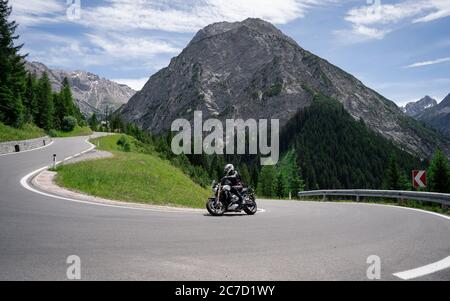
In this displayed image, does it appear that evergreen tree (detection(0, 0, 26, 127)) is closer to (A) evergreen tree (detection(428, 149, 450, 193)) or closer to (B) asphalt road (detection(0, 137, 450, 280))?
(B) asphalt road (detection(0, 137, 450, 280))

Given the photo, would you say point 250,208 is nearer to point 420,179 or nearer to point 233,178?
point 233,178

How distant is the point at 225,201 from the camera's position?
1404 centimetres

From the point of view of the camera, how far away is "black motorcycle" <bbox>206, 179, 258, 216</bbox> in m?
13.6

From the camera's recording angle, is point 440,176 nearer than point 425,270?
No

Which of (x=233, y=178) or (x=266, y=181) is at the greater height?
(x=233, y=178)

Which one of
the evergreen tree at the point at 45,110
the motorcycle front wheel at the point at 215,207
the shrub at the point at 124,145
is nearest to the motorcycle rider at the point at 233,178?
the motorcycle front wheel at the point at 215,207

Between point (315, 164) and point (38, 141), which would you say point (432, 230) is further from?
point (315, 164)

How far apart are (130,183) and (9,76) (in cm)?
4585

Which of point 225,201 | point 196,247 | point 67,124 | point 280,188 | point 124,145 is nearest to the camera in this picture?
point 196,247

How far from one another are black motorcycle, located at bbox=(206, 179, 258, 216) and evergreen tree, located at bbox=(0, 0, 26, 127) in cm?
4624

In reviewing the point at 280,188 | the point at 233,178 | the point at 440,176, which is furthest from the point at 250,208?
the point at 280,188

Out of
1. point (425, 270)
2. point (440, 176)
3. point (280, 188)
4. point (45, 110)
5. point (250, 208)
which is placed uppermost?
point (45, 110)

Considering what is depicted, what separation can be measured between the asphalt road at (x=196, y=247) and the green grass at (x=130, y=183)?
495cm
